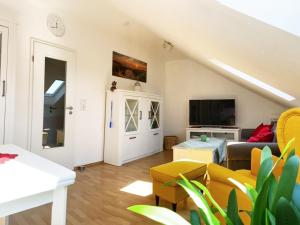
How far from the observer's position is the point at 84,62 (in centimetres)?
371

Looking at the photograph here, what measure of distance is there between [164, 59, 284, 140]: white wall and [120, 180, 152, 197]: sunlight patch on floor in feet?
10.5

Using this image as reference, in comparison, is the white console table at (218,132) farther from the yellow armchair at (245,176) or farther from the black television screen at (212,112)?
the yellow armchair at (245,176)

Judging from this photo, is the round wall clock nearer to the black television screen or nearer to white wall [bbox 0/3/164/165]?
white wall [bbox 0/3/164/165]

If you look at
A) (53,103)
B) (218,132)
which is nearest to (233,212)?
(53,103)

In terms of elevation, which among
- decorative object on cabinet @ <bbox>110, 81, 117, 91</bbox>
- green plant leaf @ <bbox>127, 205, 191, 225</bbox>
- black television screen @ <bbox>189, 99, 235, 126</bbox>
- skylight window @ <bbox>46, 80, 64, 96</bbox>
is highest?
decorative object on cabinet @ <bbox>110, 81, 117, 91</bbox>

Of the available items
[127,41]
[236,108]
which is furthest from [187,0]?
[236,108]

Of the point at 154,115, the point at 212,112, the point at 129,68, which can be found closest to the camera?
the point at 129,68

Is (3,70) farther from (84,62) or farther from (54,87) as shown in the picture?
(84,62)

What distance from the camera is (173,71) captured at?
6066 mm

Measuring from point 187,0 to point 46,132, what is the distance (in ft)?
9.03

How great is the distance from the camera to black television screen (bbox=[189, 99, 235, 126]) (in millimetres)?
5117

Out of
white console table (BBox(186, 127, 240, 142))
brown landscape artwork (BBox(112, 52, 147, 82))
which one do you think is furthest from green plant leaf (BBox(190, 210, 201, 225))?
white console table (BBox(186, 127, 240, 142))

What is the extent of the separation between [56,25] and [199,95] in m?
3.82

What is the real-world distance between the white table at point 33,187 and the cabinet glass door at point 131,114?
2963 mm
